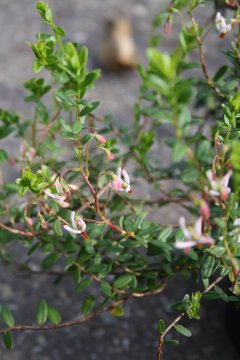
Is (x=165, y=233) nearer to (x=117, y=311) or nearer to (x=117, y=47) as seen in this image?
(x=117, y=311)

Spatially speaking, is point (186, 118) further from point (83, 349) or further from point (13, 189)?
point (83, 349)

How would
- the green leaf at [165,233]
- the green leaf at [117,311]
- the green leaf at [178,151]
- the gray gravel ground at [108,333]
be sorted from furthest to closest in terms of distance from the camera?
the gray gravel ground at [108,333] < the green leaf at [117,311] < the green leaf at [165,233] < the green leaf at [178,151]

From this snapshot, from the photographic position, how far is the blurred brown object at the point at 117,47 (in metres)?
2.67

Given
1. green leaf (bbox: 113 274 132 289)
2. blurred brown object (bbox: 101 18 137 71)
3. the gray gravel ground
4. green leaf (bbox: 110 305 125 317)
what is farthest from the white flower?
blurred brown object (bbox: 101 18 137 71)

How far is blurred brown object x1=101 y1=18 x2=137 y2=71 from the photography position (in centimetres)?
267

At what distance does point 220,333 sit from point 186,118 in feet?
3.22

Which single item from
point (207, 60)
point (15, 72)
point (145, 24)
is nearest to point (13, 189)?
point (15, 72)

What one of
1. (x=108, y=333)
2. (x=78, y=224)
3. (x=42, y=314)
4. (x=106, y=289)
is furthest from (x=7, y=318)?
(x=108, y=333)

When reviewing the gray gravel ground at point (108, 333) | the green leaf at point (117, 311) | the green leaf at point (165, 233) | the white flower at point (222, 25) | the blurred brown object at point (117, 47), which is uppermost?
the white flower at point (222, 25)

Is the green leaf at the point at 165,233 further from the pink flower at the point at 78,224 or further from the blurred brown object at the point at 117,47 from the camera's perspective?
the blurred brown object at the point at 117,47

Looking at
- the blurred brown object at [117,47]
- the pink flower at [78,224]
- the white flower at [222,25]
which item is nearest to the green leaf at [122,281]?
the pink flower at [78,224]

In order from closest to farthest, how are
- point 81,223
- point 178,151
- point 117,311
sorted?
point 178,151
point 81,223
point 117,311

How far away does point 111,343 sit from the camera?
→ 165 cm

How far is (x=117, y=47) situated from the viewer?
2.67 m
